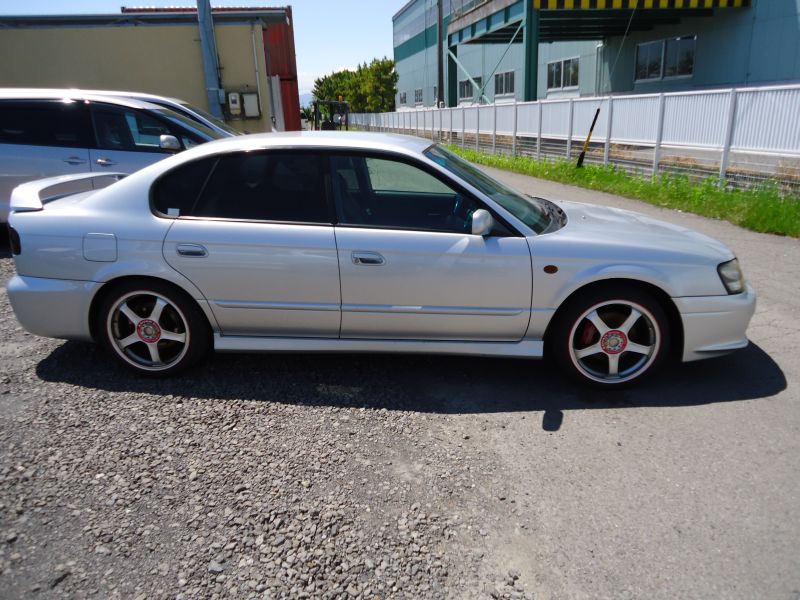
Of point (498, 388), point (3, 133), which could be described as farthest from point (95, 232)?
point (3, 133)

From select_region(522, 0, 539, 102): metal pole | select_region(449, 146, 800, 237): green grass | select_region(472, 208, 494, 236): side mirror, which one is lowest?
select_region(449, 146, 800, 237): green grass

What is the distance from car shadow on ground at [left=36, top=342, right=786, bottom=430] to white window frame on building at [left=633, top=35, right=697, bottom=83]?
64.9ft

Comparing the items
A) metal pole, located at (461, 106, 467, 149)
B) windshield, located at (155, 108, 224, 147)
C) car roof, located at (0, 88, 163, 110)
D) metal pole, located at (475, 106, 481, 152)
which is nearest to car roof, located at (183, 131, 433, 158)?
windshield, located at (155, 108, 224, 147)

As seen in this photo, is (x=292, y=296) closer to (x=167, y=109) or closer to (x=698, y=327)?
(x=698, y=327)

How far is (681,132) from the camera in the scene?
11023 millimetres

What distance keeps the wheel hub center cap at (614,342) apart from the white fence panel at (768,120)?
692 cm

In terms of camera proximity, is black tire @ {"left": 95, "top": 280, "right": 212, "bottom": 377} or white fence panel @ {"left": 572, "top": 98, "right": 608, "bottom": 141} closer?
black tire @ {"left": 95, "top": 280, "right": 212, "bottom": 377}

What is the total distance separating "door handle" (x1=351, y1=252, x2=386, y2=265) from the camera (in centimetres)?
360

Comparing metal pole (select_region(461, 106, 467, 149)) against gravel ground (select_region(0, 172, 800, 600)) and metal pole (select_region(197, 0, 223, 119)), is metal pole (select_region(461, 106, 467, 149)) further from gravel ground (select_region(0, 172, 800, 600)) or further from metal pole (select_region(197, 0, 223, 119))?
gravel ground (select_region(0, 172, 800, 600))

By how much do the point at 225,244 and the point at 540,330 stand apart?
6.41 ft

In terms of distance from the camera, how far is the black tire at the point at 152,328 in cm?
378

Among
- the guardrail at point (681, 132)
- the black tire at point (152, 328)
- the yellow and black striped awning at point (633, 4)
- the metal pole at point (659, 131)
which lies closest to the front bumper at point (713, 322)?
the black tire at point (152, 328)

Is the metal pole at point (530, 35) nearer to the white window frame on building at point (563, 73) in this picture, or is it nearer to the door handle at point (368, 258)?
the white window frame on building at point (563, 73)

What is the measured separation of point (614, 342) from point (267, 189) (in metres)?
2.30
